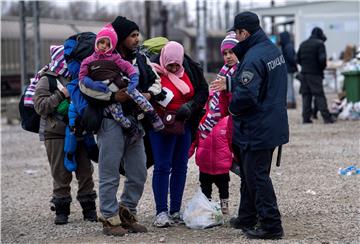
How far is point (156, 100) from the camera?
6.36 m

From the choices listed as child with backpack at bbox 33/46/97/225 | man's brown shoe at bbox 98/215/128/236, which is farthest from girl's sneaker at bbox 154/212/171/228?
child with backpack at bbox 33/46/97/225

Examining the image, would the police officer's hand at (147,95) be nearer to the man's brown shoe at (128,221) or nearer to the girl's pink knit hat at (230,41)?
the girl's pink knit hat at (230,41)

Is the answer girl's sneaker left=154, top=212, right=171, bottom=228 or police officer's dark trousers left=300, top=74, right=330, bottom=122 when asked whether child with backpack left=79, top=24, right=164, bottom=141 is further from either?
police officer's dark trousers left=300, top=74, right=330, bottom=122

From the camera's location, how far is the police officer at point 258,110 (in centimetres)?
568

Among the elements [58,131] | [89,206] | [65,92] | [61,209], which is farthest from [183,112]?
[61,209]

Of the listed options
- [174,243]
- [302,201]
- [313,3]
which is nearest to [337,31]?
[313,3]

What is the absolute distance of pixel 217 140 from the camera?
22.5 feet

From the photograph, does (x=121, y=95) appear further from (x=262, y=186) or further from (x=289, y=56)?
(x=289, y=56)

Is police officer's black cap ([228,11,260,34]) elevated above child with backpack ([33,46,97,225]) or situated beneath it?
elevated above

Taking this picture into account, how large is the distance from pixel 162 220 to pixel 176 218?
24 cm

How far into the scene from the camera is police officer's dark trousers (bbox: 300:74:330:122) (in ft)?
49.6

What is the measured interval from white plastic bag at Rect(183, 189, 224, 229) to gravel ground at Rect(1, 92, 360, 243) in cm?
8

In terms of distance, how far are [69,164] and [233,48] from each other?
197cm

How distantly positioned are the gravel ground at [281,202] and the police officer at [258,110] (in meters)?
0.32
